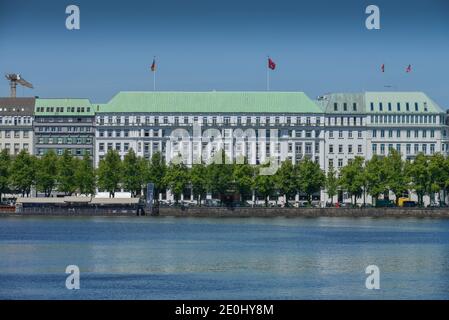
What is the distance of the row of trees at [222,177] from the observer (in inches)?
4486

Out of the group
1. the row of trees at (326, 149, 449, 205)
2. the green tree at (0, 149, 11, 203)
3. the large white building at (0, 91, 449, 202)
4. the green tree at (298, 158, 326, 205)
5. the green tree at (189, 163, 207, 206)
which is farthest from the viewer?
the large white building at (0, 91, 449, 202)

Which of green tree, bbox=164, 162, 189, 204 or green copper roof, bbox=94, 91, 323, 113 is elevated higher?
green copper roof, bbox=94, 91, 323, 113

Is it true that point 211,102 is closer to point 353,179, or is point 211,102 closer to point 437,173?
point 353,179

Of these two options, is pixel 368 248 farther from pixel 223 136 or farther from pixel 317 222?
pixel 223 136

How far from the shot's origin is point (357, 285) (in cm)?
4191

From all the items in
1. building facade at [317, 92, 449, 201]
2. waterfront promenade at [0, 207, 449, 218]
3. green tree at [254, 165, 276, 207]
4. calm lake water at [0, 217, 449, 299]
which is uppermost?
building facade at [317, 92, 449, 201]

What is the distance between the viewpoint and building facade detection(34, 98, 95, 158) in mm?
147625

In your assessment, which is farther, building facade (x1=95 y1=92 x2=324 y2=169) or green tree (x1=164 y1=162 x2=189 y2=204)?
building facade (x1=95 y1=92 x2=324 y2=169)

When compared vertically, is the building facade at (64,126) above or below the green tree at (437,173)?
above

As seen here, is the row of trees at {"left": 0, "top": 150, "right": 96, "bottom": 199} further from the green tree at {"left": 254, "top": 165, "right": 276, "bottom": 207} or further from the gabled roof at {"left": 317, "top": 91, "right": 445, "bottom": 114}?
the gabled roof at {"left": 317, "top": 91, "right": 445, "bottom": 114}

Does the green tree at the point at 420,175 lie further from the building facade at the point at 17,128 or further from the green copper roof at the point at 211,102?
the building facade at the point at 17,128

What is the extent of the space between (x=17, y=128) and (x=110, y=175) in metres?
36.6

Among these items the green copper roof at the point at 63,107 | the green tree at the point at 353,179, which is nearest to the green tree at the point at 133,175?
the green tree at the point at 353,179

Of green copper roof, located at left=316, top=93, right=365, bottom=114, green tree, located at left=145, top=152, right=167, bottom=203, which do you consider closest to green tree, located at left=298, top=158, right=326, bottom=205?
green tree, located at left=145, top=152, right=167, bottom=203
